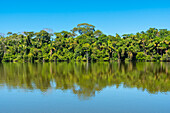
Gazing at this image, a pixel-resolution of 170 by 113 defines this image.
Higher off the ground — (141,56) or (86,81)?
(141,56)

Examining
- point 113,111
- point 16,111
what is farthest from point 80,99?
point 16,111

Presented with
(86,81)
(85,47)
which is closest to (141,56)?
(85,47)

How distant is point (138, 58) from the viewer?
60.1 meters

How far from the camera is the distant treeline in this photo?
60.0 m

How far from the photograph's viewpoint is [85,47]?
61125mm

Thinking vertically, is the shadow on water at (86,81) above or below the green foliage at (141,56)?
below

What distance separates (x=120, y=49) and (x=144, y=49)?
8109 mm

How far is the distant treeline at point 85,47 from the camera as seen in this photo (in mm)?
60031

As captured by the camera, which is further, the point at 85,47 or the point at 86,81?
the point at 85,47

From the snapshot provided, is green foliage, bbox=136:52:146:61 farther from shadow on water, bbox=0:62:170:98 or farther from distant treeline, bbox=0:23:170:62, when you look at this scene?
shadow on water, bbox=0:62:170:98

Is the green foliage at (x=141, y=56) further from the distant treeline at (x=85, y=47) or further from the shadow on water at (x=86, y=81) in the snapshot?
the shadow on water at (x=86, y=81)

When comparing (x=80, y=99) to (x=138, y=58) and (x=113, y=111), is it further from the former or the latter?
(x=138, y=58)

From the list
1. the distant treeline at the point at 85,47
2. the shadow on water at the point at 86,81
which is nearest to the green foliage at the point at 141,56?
the distant treeline at the point at 85,47

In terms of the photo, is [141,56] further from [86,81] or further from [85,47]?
[86,81]
